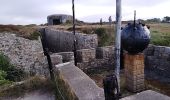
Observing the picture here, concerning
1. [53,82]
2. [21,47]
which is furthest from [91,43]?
[53,82]

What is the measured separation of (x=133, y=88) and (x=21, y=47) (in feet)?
24.5

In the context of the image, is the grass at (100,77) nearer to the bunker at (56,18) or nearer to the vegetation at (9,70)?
the vegetation at (9,70)

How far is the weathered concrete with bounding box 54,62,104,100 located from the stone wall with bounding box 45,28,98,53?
4.97 m

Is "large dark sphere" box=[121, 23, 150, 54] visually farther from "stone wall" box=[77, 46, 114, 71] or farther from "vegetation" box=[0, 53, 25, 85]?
"vegetation" box=[0, 53, 25, 85]

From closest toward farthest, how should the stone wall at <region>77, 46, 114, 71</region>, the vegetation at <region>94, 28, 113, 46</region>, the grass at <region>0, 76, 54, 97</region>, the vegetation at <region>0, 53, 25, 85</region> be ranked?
the grass at <region>0, 76, 54, 97</region>, the stone wall at <region>77, 46, 114, 71</region>, the vegetation at <region>0, 53, 25, 85</region>, the vegetation at <region>94, 28, 113, 46</region>

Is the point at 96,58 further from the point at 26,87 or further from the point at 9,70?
the point at 26,87

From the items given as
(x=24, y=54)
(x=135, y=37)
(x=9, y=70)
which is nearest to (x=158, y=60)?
(x=135, y=37)

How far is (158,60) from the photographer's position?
886cm

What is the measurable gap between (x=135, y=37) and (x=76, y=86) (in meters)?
1.57

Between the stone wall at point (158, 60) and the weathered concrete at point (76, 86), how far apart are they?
3276 millimetres

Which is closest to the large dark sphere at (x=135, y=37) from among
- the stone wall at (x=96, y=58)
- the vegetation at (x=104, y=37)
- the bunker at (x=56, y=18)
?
the stone wall at (x=96, y=58)

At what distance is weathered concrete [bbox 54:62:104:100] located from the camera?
4.70 m

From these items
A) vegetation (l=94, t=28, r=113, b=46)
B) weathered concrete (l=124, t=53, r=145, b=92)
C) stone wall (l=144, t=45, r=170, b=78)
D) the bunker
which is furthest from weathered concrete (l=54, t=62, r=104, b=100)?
the bunker

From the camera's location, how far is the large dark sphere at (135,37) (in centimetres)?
554
